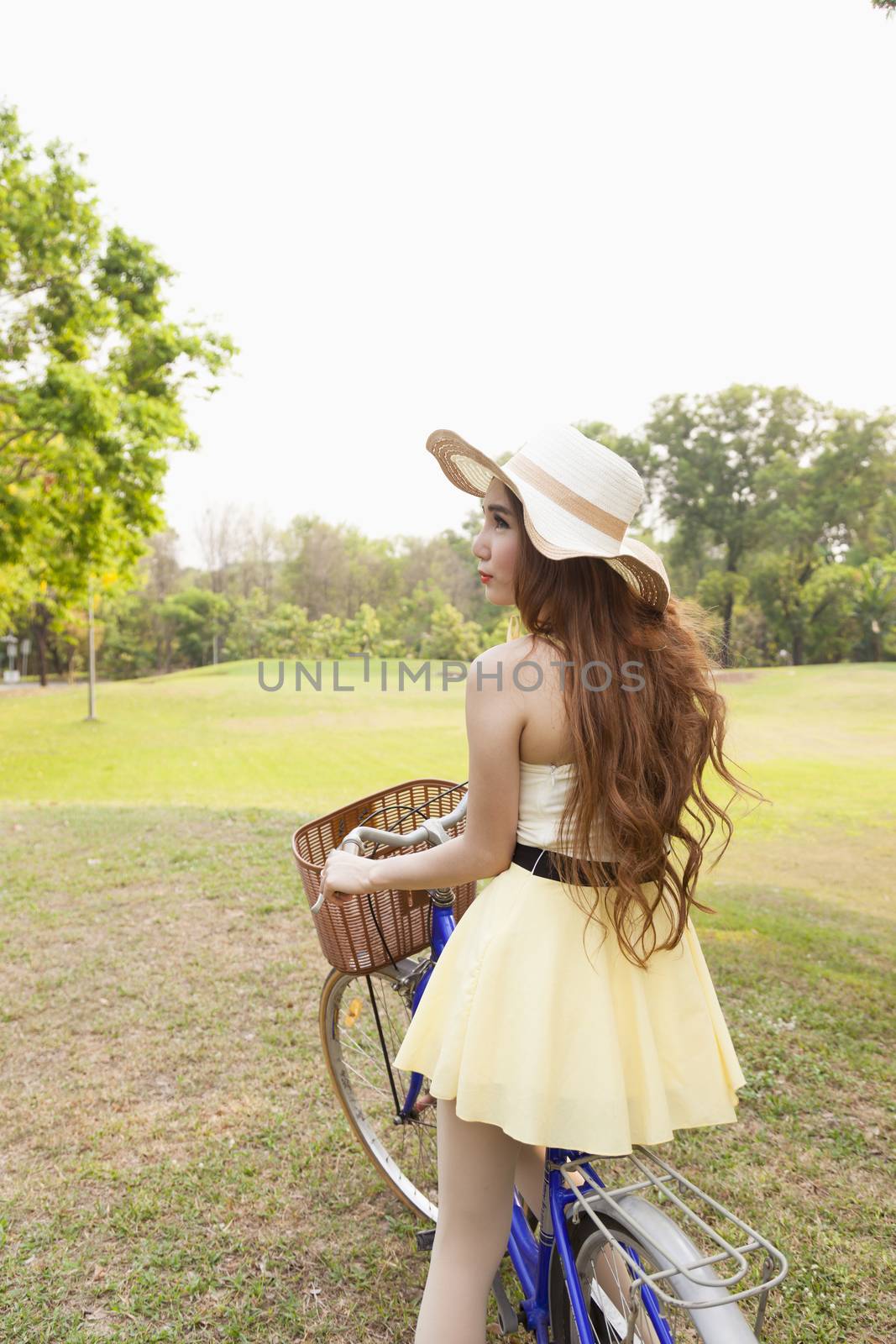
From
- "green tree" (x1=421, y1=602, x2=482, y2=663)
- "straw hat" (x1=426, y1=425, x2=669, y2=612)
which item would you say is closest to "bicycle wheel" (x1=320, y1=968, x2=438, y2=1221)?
"straw hat" (x1=426, y1=425, x2=669, y2=612)

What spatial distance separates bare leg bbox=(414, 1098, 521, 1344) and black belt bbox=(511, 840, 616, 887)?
0.35 metres

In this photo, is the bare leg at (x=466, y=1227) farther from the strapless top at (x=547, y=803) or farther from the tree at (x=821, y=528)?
the tree at (x=821, y=528)

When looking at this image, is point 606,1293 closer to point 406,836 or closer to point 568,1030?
point 568,1030

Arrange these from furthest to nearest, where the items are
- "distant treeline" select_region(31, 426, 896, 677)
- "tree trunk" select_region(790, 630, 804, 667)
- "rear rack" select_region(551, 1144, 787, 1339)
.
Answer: "tree trunk" select_region(790, 630, 804, 667) → "distant treeline" select_region(31, 426, 896, 677) → "rear rack" select_region(551, 1144, 787, 1339)

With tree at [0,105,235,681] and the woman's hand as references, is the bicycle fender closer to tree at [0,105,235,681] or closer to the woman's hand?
the woman's hand

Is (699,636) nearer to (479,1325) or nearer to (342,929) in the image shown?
(342,929)

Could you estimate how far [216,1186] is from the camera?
7.24 feet

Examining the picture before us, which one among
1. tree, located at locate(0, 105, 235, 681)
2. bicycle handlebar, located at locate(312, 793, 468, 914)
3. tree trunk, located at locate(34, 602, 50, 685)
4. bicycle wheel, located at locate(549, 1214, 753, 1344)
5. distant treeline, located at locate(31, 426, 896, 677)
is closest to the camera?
bicycle wheel, located at locate(549, 1214, 753, 1344)

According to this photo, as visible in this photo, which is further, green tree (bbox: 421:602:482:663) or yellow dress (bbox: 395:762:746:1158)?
green tree (bbox: 421:602:482:663)

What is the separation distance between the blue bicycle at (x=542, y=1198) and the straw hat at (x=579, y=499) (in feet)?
1.87

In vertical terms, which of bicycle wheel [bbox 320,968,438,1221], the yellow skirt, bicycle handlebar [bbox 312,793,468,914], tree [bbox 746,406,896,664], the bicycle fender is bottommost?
bicycle wheel [bbox 320,968,438,1221]

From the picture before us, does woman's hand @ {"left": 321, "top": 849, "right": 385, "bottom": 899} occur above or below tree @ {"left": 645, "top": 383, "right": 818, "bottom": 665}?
below

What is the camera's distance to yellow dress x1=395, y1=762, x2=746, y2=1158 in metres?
1.10

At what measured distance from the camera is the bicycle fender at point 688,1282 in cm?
95
